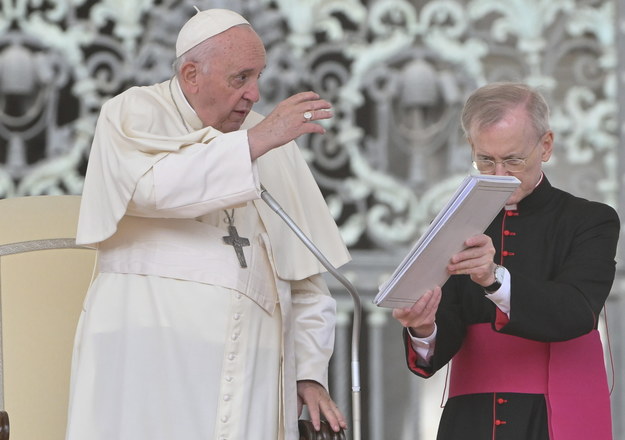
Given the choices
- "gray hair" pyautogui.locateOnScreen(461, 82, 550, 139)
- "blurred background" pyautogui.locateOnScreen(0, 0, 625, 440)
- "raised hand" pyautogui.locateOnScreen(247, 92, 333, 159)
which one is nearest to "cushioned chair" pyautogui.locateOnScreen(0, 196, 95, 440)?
"raised hand" pyautogui.locateOnScreen(247, 92, 333, 159)

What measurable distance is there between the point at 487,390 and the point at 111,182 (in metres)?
1.08

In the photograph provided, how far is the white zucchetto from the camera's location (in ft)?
11.4

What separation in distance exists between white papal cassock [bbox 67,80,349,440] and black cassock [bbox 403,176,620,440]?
0.41 metres

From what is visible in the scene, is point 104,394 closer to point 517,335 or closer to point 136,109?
point 136,109

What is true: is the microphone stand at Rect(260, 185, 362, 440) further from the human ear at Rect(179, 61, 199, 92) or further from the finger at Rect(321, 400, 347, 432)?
the human ear at Rect(179, 61, 199, 92)

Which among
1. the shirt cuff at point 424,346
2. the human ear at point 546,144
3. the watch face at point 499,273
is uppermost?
the human ear at point 546,144

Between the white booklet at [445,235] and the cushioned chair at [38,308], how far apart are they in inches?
47.7

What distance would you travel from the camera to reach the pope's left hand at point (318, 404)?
3.52m

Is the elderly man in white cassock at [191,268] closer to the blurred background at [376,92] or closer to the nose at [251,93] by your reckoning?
the nose at [251,93]

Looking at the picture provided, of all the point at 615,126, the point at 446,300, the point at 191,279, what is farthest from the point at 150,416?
the point at 615,126

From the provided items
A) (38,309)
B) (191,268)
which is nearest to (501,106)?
(191,268)

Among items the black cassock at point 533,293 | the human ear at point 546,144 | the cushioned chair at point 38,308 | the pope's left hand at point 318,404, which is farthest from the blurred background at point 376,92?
the human ear at point 546,144

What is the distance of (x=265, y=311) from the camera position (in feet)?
11.5

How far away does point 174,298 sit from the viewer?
11.1 ft
